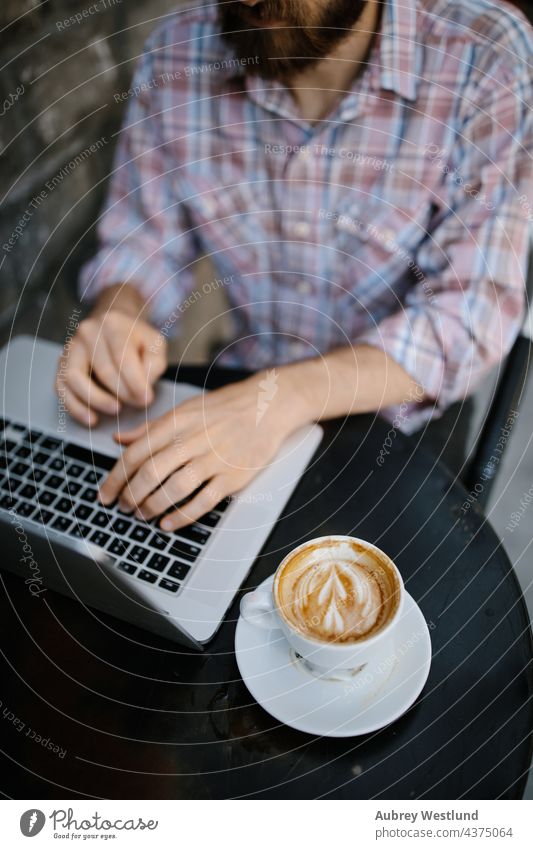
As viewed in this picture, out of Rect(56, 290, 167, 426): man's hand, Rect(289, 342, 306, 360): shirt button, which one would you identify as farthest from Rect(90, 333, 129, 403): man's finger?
Rect(289, 342, 306, 360): shirt button

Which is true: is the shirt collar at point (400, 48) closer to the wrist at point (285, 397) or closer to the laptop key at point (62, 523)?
the wrist at point (285, 397)

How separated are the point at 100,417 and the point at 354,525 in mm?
194

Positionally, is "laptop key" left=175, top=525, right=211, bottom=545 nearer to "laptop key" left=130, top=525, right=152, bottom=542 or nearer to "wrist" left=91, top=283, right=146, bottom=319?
"laptop key" left=130, top=525, right=152, bottom=542

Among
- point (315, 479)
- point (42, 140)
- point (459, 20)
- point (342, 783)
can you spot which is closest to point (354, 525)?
point (315, 479)

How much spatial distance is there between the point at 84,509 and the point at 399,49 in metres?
0.38

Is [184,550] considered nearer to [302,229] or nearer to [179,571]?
[179,571]

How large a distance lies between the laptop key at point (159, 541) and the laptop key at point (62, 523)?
0.06 m

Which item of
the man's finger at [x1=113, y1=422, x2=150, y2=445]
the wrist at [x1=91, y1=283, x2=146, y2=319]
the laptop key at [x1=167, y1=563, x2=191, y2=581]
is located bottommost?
the laptop key at [x1=167, y1=563, x2=191, y2=581]

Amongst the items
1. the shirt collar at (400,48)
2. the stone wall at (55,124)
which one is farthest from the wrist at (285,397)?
the stone wall at (55,124)

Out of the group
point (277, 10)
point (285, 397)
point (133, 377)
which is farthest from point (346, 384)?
point (277, 10)

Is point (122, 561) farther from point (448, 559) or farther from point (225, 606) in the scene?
point (448, 559)

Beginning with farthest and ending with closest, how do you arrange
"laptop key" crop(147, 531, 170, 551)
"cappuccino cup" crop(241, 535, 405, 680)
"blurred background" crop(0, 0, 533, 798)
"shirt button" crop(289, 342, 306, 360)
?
"blurred background" crop(0, 0, 533, 798) < "shirt button" crop(289, 342, 306, 360) < "laptop key" crop(147, 531, 170, 551) < "cappuccino cup" crop(241, 535, 405, 680)

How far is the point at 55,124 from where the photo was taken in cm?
89

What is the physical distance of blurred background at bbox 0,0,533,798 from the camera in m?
0.81
